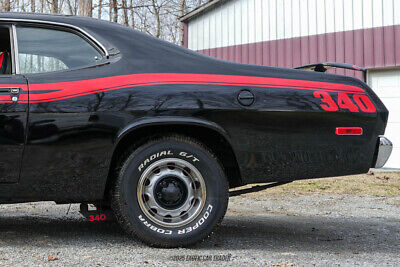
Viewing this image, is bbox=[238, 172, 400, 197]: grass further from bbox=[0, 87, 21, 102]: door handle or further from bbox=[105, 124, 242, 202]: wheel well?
bbox=[0, 87, 21, 102]: door handle

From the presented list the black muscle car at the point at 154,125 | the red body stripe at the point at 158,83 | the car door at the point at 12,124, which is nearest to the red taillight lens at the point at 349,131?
the black muscle car at the point at 154,125

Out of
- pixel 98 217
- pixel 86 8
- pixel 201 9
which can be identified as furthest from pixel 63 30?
pixel 201 9

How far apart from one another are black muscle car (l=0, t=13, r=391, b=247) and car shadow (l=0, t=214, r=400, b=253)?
0.39 m

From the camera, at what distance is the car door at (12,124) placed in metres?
3.20

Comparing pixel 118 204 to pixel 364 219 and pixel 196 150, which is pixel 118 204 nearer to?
pixel 196 150

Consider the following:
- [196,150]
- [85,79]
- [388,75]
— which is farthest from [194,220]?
[388,75]

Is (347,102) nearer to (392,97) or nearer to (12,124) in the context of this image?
(12,124)

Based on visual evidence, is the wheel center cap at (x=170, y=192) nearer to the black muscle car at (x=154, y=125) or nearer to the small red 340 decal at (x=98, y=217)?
the black muscle car at (x=154, y=125)

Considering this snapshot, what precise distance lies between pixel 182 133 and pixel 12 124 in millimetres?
1171

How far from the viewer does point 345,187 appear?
25.6 feet

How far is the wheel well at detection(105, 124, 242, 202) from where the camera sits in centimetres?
349

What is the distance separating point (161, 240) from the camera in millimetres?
3389

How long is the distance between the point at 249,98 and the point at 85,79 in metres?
1.16

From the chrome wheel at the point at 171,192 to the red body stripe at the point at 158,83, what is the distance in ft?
1.90
